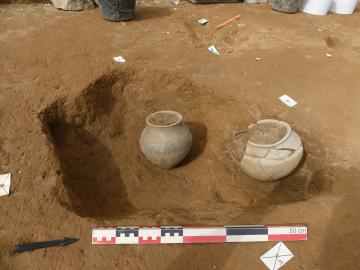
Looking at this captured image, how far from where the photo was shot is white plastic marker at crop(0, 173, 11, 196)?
2.74 m

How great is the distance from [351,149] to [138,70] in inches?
108

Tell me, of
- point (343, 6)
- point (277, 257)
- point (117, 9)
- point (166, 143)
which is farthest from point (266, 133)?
point (343, 6)

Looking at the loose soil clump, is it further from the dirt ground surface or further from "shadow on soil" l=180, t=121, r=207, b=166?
"shadow on soil" l=180, t=121, r=207, b=166

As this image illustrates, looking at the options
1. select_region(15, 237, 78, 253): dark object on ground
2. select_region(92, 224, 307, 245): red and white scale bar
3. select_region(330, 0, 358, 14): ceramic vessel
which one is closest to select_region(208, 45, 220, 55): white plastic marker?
select_region(92, 224, 307, 245): red and white scale bar

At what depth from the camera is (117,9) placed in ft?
18.2

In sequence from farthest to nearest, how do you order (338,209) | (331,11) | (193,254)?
(331,11)
(338,209)
(193,254)

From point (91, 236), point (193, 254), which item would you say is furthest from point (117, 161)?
point (193, 254)

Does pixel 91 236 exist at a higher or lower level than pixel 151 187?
higher

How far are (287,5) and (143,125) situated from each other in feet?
14.1

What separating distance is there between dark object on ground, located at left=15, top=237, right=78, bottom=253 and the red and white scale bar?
19 cm

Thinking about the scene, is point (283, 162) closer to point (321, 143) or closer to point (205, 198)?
point (321, 143)

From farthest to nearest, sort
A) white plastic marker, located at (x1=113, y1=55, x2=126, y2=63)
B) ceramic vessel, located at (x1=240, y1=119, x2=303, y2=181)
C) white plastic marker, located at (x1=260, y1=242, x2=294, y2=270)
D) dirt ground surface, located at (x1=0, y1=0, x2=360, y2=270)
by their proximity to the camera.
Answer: white plastic marker, located at (x1=113, y1=55, x2=126, y2=63)
ceramic vessel, located at (x1=240, y1=119, x2=303, y2=181)
dirt ground surface, located at (x1=0, y1=0, x2=360, y2=270)
white plastic marker, located at (x1=260, y1=242, x2=294, y2=270)

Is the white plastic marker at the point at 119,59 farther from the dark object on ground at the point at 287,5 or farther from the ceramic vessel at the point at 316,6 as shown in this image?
the ceramic vessel at the point at 316,6

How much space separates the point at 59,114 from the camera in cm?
383
